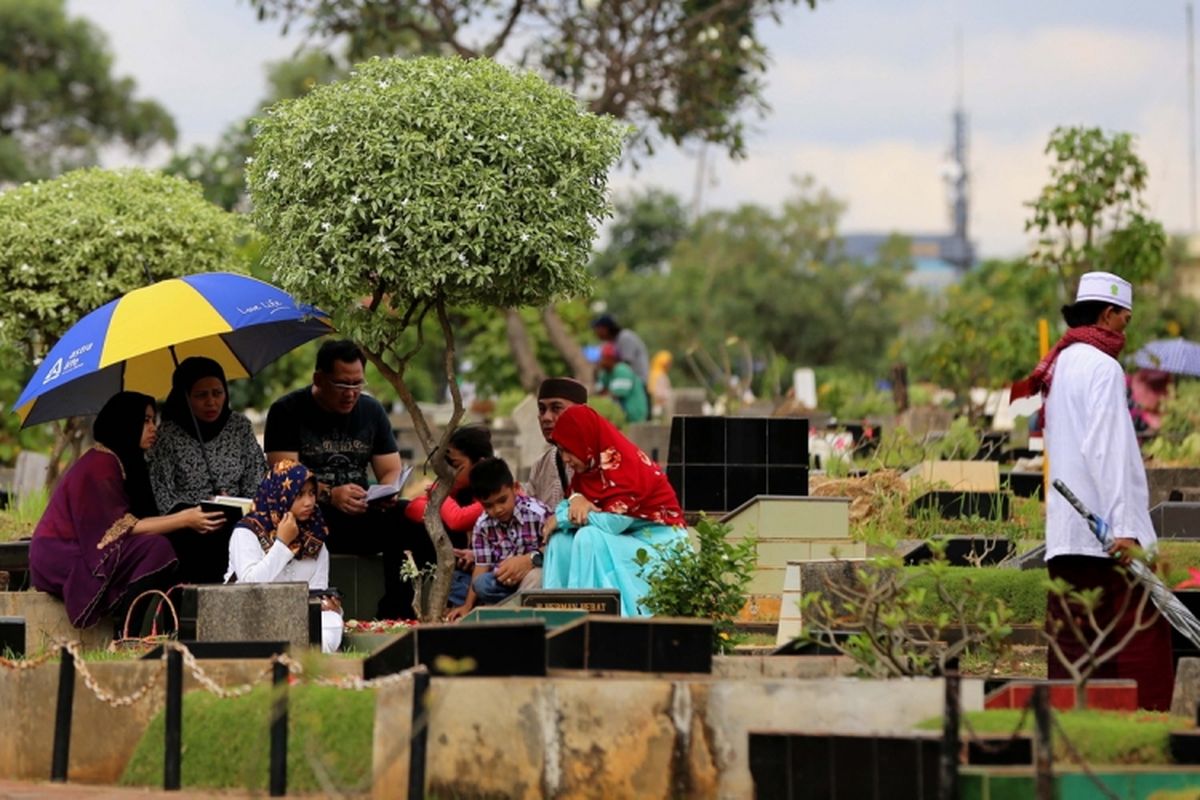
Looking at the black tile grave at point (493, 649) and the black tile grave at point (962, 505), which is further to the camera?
the black tile grave at point (962, 505)

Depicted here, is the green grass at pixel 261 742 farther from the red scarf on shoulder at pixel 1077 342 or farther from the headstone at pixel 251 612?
the red scarf on shoulder at pixel 1077 342

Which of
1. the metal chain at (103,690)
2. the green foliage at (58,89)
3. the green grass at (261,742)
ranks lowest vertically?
the green grass at (261,742)

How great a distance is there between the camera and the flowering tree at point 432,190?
35.3ft

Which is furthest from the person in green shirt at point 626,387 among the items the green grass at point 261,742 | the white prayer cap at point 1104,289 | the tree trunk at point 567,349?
the green grass at point 261,742

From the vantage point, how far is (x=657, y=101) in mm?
24891

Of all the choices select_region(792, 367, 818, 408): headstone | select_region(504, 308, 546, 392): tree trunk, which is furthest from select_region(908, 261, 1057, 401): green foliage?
select_region(504, 308, 546, 392): tree trunk

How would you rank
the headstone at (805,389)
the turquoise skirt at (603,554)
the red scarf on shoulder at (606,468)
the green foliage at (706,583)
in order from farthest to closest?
the headstone at (805,389)
the red scarf on shoulder at (606,468)
the turquoise skirt at (603,554)
the green foliage at (706,583)

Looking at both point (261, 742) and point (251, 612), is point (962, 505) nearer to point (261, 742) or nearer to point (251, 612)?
point (251, 612)

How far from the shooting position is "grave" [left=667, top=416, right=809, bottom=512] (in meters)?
13.4

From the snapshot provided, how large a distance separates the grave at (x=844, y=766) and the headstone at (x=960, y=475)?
8.55m

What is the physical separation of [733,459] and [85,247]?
4.20 m

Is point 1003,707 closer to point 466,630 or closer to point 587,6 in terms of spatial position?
point 466,630

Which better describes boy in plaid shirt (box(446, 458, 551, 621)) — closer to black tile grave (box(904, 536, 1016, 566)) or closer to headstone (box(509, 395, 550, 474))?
black tile grave (box(904, 536, 1016, 566))

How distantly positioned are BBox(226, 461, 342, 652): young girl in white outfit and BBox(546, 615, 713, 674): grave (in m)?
2.54
